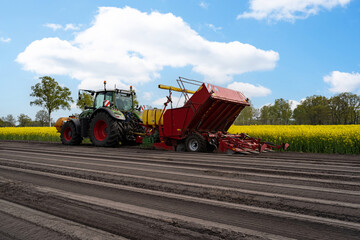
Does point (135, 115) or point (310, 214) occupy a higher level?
point (135, 115)

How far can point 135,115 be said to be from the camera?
1196cm

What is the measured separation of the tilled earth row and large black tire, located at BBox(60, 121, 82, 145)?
855cm

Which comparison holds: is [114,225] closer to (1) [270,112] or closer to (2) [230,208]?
(2) [230,208]

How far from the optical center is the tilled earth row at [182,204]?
7.31 feet

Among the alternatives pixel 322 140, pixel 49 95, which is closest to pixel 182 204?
pixel 322 140

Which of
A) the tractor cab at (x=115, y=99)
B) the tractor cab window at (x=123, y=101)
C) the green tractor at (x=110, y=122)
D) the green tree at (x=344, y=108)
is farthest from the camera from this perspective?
the green tree at (x=344, y=108)

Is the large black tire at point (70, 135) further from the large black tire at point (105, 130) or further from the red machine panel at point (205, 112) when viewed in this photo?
the red machine panel at point (205, 112)

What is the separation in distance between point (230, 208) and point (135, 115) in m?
9.58

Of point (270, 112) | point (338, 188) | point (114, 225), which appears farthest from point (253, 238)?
point (270, 112)

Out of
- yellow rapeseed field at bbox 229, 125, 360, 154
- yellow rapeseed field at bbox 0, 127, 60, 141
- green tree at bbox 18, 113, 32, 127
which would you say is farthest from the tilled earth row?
green tree at bbox 18, 113, 32, 127

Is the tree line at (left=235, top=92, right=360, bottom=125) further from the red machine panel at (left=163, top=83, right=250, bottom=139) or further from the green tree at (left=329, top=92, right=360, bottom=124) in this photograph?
the red machine panel at (left=163, top=83, right=250, bottom=139)

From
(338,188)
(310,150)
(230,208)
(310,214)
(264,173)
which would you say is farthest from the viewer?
(310,150)

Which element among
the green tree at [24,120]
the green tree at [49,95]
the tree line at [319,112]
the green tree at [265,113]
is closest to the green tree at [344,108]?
the tree line at [319,112]

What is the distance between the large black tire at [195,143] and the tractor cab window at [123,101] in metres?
4.04
